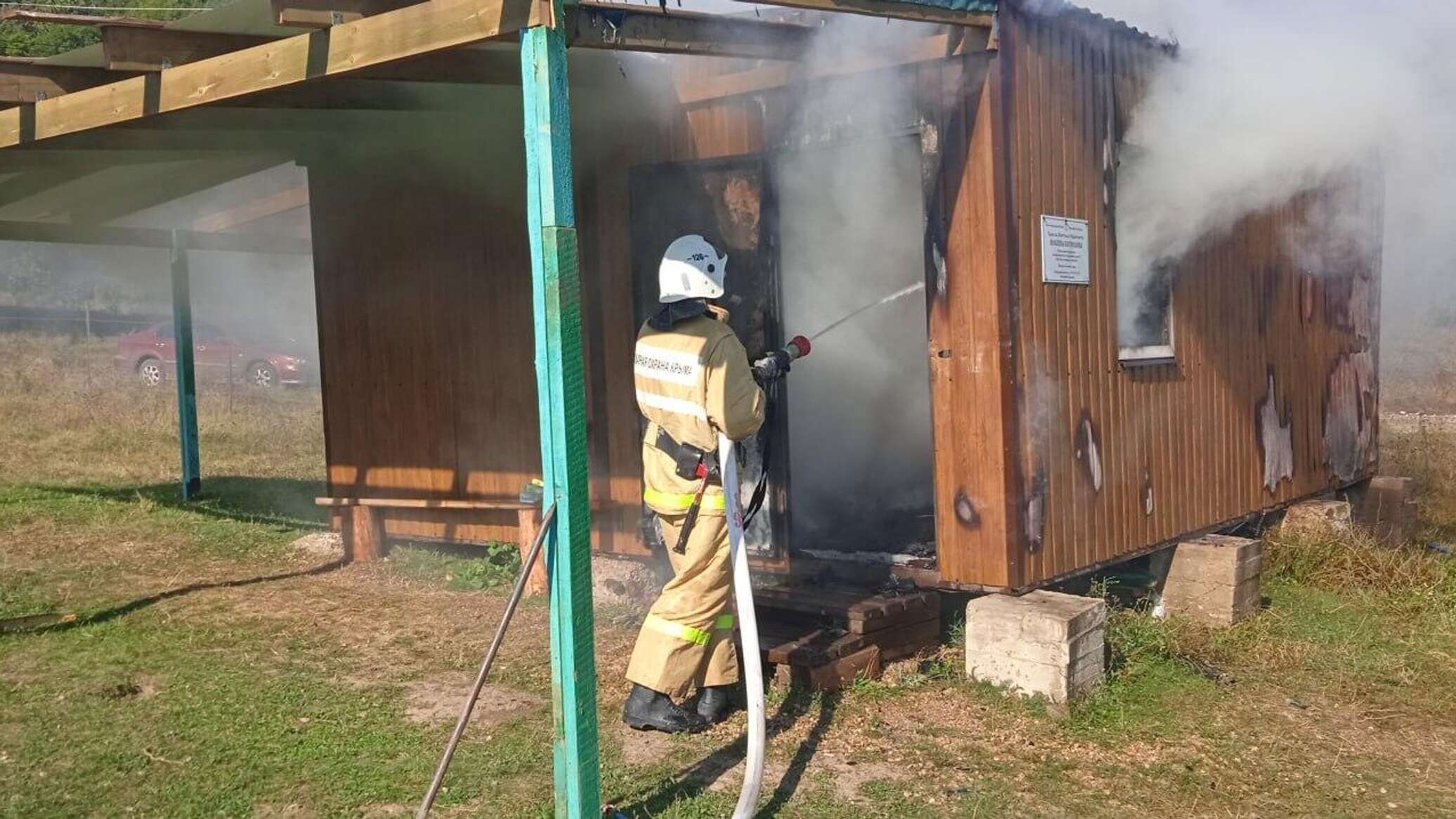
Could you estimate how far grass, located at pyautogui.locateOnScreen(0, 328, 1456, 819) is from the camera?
4.55 metres

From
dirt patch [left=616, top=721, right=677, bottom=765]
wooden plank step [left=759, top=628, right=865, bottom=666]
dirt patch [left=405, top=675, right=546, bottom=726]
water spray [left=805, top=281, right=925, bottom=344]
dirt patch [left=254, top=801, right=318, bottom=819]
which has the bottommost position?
dirt patch [left=616, top=721, right=677, bottom=765]

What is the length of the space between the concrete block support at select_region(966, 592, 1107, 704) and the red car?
21053 mm

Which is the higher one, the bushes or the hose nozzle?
the hose nozzle

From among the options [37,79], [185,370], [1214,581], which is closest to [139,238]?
[185,370]

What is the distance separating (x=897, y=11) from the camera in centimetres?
517

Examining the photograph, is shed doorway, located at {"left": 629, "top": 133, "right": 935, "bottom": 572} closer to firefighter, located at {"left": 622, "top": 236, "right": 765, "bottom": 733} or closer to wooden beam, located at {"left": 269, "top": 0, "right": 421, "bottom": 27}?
firefighter, located at {"left": 622, "top": 236, "right": 765, "bottom": 733}

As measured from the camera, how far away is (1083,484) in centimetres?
645

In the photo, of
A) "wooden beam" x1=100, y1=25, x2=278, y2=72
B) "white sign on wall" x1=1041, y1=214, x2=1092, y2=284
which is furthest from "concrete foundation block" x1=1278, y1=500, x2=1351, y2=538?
"wooden beam" x1=100, y1=25, x2=278, y2=72

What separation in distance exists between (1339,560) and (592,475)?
4.86m

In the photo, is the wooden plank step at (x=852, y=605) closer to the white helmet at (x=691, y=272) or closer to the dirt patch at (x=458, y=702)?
the dirt patch at (x=458, y=702)

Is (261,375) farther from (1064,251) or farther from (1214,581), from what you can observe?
(1214,581)

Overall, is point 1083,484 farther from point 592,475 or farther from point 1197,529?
point 592,475

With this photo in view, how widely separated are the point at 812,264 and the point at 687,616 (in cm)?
332

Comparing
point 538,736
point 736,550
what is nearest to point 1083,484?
point 736,550
